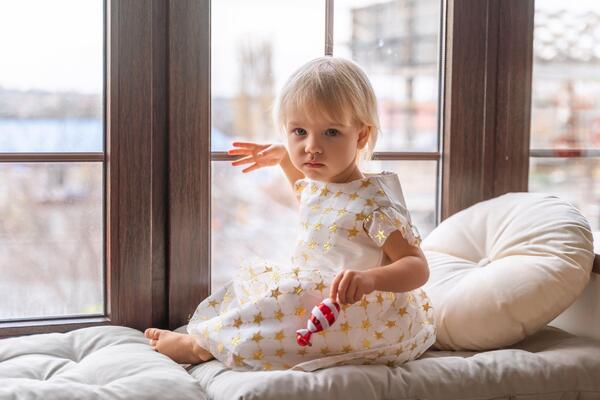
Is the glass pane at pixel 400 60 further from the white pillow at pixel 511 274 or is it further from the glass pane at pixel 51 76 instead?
the glass pane at pixel 51 76

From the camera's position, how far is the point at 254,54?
2.16m

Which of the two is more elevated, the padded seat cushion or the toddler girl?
the toddler girl

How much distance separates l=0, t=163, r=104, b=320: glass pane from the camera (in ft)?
6.57

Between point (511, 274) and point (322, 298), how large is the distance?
0.45 metres

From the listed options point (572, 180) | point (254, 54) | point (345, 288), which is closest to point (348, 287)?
point (345, 288)

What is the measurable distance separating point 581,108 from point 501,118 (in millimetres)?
278

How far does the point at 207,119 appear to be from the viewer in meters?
2.09

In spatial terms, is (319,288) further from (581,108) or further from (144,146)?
(581,108)

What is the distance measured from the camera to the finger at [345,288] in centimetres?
161

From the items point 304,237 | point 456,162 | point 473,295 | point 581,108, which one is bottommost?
point 473,295

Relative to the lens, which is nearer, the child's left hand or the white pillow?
the child's left hand

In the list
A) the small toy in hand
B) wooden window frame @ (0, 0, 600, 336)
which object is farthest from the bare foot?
the small toy in hand

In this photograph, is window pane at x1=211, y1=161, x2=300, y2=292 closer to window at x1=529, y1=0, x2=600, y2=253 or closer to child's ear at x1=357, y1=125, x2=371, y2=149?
child's ear at x1=357, y1=125, x2=371, y2=149

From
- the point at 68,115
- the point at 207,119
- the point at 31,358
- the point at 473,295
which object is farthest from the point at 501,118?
the point at 31,358
